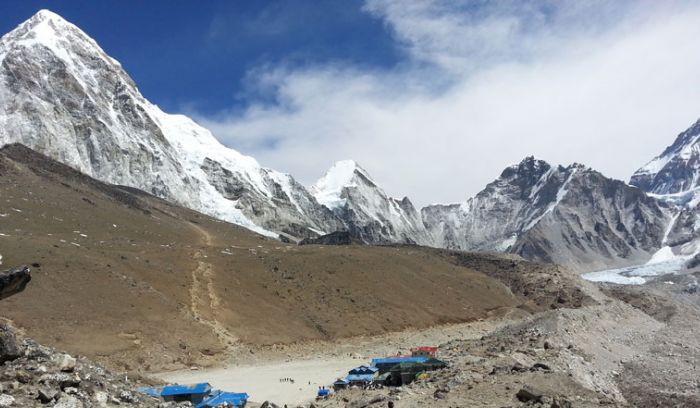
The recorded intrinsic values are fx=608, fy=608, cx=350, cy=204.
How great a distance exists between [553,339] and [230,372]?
30.2 m

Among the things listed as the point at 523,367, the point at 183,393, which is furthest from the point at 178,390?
the point at 523,367

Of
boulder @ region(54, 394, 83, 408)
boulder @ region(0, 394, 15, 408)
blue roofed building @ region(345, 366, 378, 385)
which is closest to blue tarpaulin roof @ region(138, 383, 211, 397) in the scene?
blue roofed building @ region(345, 366, 378, 385)

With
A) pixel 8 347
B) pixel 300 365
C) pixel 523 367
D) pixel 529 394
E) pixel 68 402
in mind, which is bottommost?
pixel 300 365

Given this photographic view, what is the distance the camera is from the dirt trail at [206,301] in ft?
224

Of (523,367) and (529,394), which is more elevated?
(523,367)

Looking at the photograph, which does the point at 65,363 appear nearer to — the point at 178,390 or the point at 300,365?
the point at 178,390

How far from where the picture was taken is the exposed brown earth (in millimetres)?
60125

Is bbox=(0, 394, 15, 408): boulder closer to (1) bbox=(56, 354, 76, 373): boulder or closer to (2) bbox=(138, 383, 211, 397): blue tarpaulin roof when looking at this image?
(1) bbox=(56, 354, 76, 373): boulder

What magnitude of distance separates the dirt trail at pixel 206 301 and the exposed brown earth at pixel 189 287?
203mm

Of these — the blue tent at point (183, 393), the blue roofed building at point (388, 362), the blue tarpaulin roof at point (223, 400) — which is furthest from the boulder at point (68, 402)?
the blue roofed building at point (388, 362)

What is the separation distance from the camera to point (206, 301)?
249ft

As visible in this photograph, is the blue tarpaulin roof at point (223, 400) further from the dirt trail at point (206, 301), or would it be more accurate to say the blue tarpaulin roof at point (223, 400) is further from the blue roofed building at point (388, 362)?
the dirt trail at point (206, 301)

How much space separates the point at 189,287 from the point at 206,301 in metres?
4.19

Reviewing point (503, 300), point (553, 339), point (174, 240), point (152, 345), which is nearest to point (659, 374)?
point (553, 339)
